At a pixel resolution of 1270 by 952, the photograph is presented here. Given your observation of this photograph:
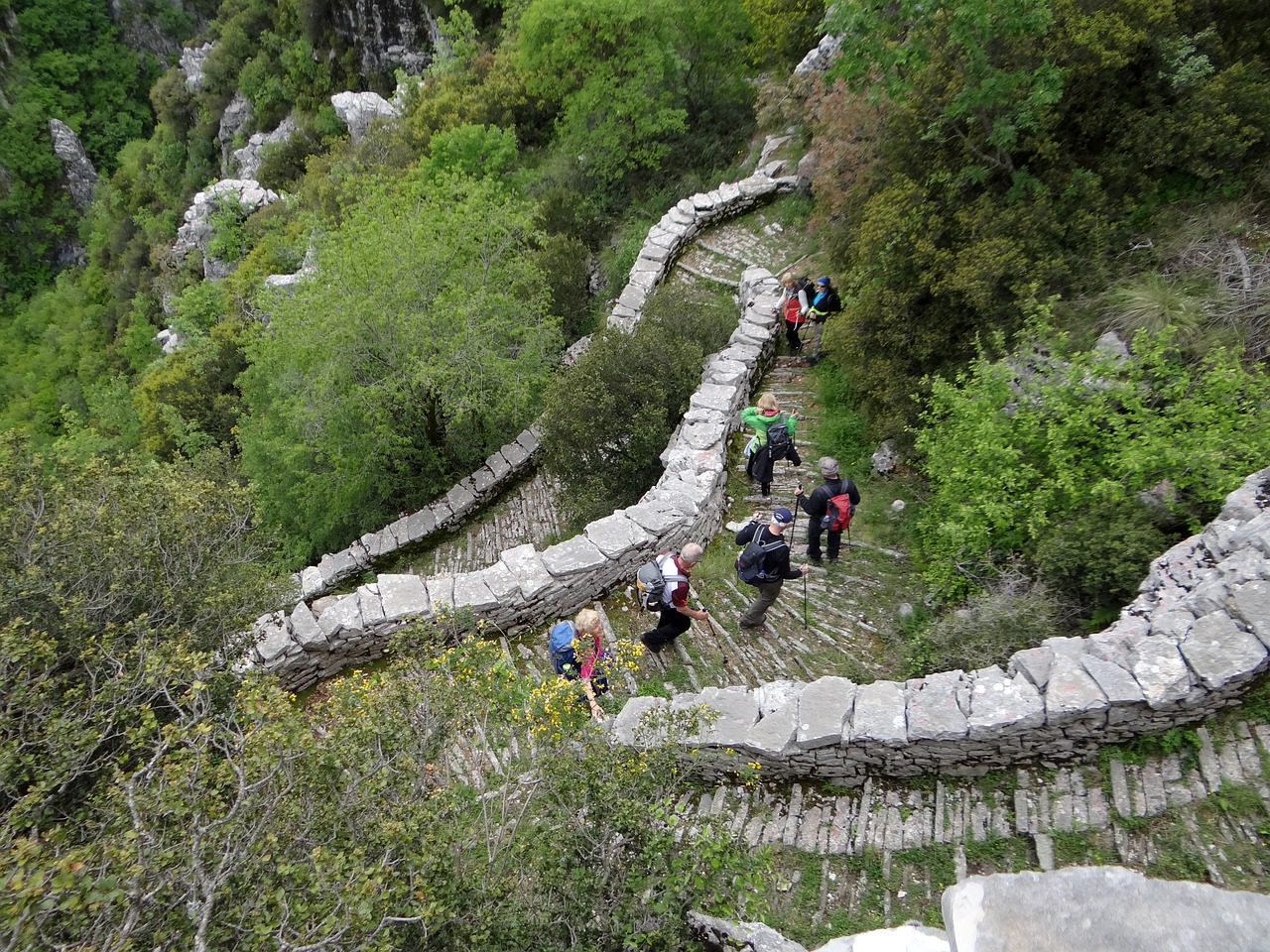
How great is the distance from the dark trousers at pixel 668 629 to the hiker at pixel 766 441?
2579 millimetres

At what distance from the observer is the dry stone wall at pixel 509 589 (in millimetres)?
8836

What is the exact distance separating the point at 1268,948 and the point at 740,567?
17.2 feet

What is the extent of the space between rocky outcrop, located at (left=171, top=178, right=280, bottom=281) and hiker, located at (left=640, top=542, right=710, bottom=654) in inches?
1117

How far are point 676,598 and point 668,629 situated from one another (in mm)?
531

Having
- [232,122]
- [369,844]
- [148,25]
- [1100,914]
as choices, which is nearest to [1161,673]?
[1100,914]

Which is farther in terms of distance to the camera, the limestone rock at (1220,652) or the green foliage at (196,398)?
the green foliage at (196,398)

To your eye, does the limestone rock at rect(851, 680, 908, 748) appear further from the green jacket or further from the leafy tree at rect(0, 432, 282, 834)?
the leafy tree at rect(0, 432, 282, 834)

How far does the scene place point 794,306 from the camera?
11.9 m

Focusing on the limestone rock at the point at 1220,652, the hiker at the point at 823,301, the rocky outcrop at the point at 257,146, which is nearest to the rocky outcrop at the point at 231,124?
the rocky outcrop at the point at 257,146

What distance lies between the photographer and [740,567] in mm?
7859

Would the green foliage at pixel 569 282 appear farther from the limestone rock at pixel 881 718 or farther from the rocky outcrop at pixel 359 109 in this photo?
the rocky outcrop at pixel 359 109

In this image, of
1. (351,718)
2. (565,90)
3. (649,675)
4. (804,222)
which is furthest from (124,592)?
(565,90)

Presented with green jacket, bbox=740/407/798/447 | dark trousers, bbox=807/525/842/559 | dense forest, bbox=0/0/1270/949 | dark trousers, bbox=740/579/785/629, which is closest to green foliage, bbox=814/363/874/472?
dense forest, bbox=0/0/1270/949

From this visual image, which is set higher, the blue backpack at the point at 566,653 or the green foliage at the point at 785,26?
the green foliage at the point at 785,26
